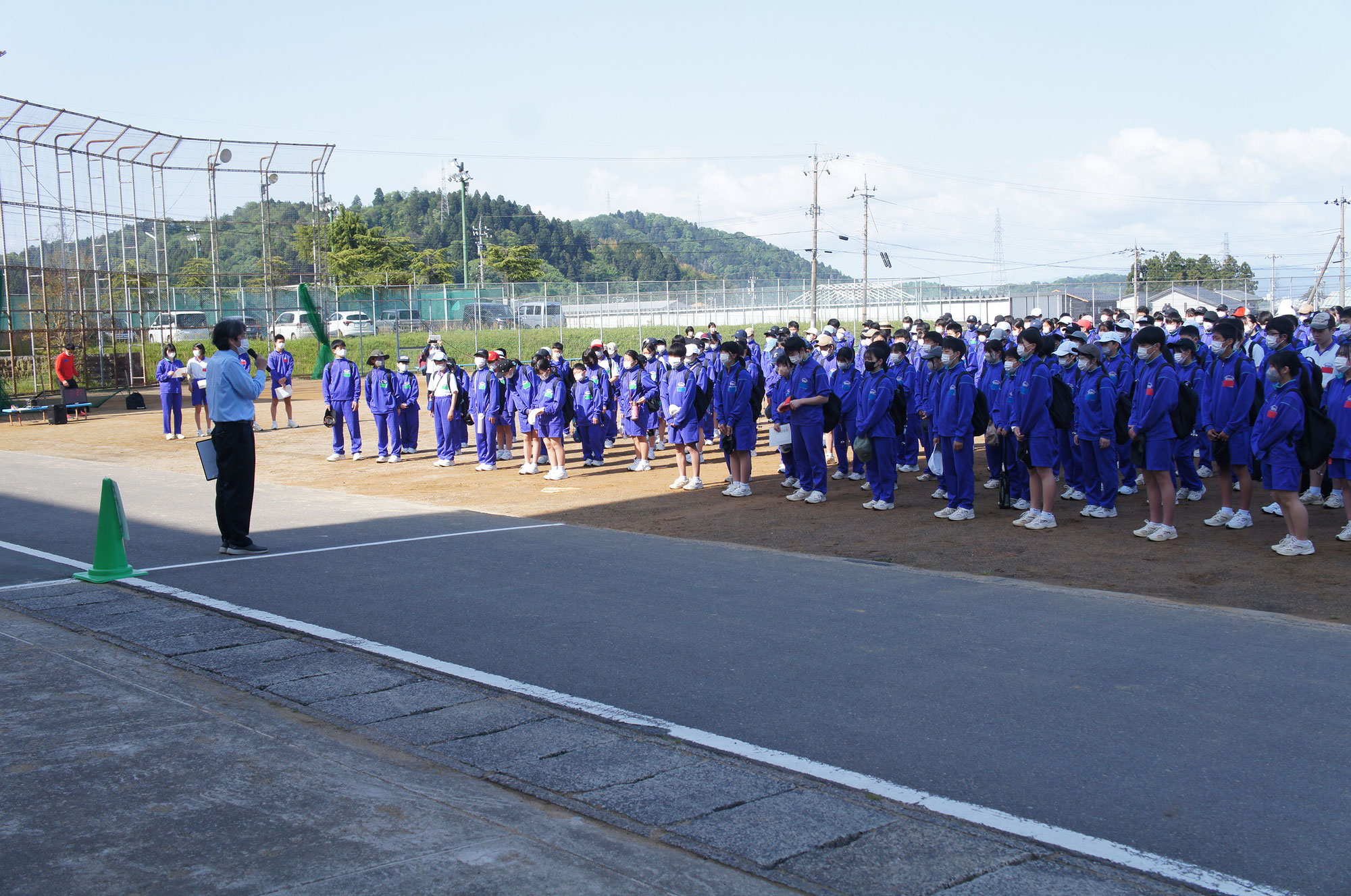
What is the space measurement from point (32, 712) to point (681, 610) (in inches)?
162

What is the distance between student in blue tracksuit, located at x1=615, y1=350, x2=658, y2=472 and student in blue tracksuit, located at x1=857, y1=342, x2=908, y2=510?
431cm

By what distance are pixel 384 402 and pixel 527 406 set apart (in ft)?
11.3

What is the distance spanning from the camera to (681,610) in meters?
7.83

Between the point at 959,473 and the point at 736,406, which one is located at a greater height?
the point at 736,406

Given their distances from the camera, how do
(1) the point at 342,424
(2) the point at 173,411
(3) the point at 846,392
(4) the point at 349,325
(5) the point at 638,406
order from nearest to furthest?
1. (3) the point at 846,392
2. (5) the point at 638,406
3. (1) the point at 342,424
4. (2) the point at 173,411
5. (4) the point at 349,325

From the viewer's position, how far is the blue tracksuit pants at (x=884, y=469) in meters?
13.1

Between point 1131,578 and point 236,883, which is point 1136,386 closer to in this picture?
point 1131,578

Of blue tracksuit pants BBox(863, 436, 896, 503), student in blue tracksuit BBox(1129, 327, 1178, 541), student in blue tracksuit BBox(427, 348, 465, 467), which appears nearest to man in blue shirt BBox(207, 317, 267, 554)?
blue tracksuit pants BBox(863, 436, 896, 503)

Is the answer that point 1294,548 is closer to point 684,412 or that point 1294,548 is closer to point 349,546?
point 684,412

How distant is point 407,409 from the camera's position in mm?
→ 19906

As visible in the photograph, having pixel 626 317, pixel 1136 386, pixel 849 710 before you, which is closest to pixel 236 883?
pixel 849 710

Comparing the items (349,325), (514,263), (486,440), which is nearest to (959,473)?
(486,440)

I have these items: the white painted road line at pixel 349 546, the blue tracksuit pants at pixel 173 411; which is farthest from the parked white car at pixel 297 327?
the white painted road line at pixel 349 546

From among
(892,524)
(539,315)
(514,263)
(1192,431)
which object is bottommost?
(892,524)
